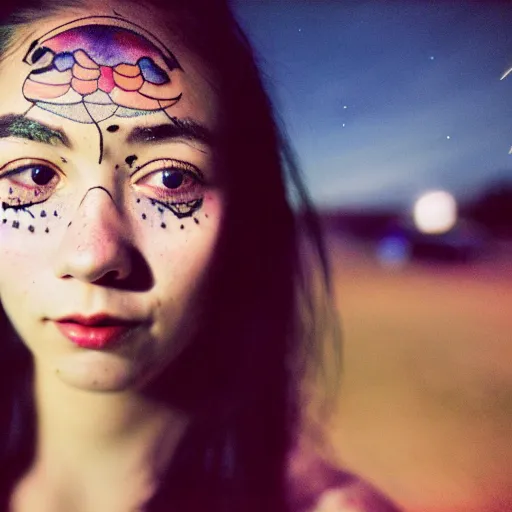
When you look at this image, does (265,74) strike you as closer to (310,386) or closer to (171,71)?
(171,71)

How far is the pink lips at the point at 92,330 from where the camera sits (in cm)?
82

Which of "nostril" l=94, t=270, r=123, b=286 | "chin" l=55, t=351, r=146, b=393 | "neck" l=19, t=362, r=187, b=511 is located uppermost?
"nostril" l=94, t=270, r=123, b=286

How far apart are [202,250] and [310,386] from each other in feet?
0.99

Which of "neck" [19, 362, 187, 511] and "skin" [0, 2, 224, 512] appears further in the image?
"neck" [19, 362, 187, 511]

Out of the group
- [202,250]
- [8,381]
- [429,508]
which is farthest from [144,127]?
[429,508]

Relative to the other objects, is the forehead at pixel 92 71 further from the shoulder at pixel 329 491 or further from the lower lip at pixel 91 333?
the shoulder at pixel 329 491

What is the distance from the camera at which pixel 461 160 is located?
2.94ft

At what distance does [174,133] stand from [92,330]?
0.33 metres

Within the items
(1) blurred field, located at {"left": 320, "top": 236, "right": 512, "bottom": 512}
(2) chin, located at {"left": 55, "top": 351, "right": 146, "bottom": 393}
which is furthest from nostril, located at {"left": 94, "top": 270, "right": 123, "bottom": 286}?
(1) blurred field, located at {"left": 320, "top": 236, "right": 512, "bottom": 512}

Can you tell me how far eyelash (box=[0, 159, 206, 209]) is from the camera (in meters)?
0.80

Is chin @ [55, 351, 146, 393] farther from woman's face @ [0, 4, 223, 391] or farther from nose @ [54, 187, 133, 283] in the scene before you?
nose @ [54, 187, 133, 283]

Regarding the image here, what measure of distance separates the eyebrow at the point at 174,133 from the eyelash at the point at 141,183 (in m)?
0.04

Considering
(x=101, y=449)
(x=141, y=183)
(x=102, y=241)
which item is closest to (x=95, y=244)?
(x=102, y=241)

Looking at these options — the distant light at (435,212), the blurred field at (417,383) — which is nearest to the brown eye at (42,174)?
the blurred field at (417,383)
